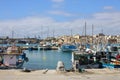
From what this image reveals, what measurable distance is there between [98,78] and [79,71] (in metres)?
3.27

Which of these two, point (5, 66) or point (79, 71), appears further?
point (5, 66)

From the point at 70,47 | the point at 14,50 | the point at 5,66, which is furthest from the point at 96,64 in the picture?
the point at 70,47

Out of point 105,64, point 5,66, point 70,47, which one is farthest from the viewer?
point 70,47

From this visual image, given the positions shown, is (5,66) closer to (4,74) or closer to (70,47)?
(4,74)

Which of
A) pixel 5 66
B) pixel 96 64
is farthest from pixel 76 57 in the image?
pixel 5 66

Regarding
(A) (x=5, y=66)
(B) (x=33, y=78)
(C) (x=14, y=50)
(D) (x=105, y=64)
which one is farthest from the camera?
(D) (x=105, y=64)

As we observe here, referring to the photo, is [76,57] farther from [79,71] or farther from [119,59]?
[79,71]

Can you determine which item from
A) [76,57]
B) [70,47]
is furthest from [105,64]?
[70,47]

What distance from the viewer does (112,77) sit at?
24328 millimetres

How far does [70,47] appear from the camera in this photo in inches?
5536

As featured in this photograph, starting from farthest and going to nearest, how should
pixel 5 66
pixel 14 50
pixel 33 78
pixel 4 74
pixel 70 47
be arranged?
pixel 70 47
pixel 14 50
pixel 5 66
pixel 4 74
pixel 33 78

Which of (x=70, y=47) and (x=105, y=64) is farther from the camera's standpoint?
(x=70, y=47)

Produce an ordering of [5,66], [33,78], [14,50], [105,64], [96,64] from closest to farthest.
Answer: [33,78] < [5,66] < [14,50] < [105,64] < [96,64]

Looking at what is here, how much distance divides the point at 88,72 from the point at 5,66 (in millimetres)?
18742
